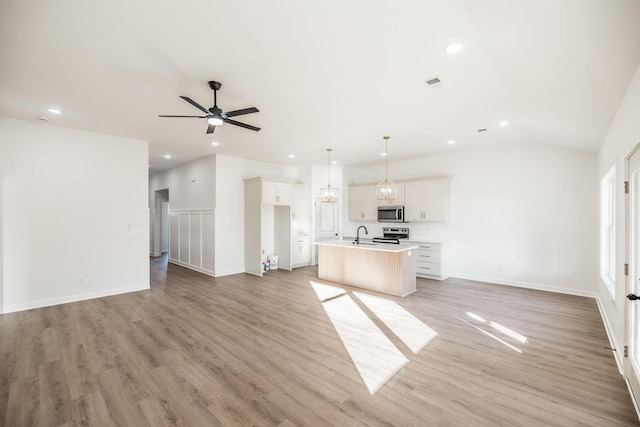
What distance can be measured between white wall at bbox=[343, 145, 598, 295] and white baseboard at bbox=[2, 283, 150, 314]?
254 inches

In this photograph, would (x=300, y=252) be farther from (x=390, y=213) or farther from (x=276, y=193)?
(x=390, y=213)

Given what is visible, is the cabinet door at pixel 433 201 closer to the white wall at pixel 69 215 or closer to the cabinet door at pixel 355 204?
the cabinet door at pixel 355 204

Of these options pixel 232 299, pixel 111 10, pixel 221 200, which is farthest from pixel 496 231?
pixel 111 10

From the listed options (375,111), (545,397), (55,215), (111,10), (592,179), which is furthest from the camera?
(592,179)

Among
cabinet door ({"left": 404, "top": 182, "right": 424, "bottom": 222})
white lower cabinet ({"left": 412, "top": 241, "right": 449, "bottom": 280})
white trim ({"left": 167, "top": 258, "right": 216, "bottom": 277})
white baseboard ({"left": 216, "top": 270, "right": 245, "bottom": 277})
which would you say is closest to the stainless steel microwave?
cabinet door ({"left": 404, "top": 182, "right": 424, "bottom": 222})

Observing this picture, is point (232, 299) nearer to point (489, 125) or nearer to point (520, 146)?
point (489, 125)

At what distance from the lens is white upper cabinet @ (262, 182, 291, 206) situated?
665 cm

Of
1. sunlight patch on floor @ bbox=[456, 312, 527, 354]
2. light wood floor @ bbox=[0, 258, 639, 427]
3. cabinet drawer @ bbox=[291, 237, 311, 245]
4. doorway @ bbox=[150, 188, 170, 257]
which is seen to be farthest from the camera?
doorway @ bbox=[150, 188, 170, 257]

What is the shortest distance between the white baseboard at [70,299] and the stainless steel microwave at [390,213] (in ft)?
18.3

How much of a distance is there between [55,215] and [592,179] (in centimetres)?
923

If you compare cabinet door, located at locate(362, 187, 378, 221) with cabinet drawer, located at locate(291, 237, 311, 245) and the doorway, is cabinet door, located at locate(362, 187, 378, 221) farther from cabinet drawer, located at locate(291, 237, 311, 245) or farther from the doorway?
the doorway

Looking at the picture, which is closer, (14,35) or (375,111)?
(14,35)

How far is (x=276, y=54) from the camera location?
2.47m

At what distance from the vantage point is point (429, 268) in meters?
6.19
